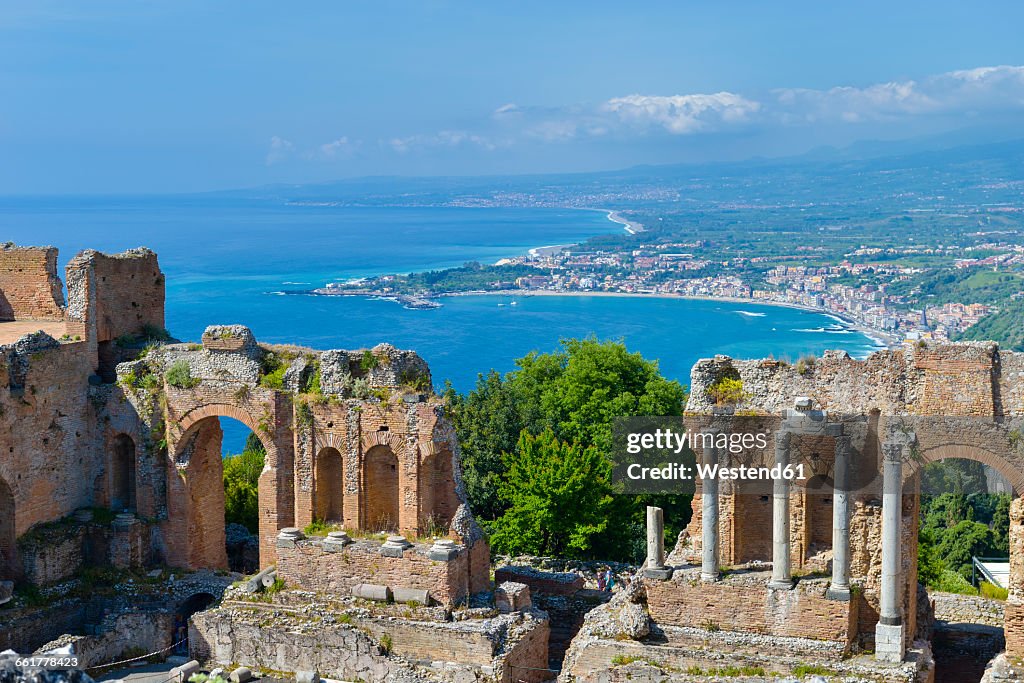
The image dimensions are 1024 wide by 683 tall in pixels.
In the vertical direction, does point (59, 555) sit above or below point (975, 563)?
above

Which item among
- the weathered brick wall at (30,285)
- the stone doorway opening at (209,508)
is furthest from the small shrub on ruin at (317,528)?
the weathered brick wall at (30,285)

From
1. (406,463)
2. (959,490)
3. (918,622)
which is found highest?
(406,463)

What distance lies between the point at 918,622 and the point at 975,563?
18.1 metres

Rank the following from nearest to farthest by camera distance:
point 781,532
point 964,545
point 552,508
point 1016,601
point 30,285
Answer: point 1016,601 → point 781,532 → point 30,285 → point 552,508 → point 964,545

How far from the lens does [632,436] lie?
124 ft

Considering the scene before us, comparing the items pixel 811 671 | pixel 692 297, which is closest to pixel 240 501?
pixel 811 671

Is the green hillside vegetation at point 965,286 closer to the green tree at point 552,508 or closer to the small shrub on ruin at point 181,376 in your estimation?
the green tree at point 552,508

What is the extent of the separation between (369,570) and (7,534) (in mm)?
7870

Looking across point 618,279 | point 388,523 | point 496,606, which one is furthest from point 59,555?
point 618,279

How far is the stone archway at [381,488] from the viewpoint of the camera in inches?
1044

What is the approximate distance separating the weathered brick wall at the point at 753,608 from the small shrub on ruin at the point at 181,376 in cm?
1093

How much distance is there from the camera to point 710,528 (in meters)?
22.9

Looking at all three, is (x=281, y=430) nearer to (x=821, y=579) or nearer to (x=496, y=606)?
(x=496, y=606)

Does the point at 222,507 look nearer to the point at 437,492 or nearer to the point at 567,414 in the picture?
the point at 437,492
